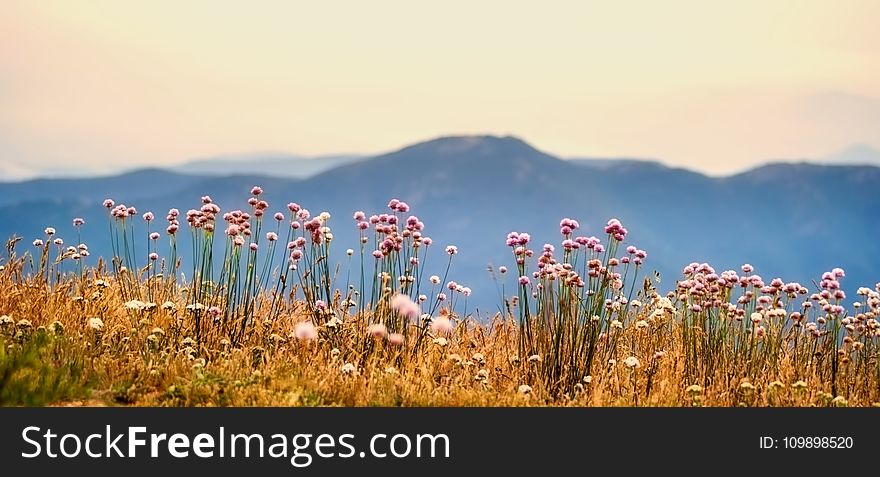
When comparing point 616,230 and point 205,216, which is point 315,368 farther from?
point 616,230

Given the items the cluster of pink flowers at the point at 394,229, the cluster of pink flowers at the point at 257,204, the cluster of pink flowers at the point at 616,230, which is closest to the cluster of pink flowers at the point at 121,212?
the cluster of pink flowers at the point at 257,204

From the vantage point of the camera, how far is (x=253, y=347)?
7066mm

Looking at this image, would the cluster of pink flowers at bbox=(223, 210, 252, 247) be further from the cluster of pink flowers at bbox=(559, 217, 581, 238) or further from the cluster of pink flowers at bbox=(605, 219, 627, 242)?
the cluster of pink flowers at bbox=(605, 219, 627, 242)

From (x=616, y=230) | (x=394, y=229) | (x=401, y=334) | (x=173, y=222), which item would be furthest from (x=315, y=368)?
(x=616, y=230)

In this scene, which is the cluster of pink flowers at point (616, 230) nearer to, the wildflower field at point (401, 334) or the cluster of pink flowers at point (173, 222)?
the wildflower field at point (401, 334)

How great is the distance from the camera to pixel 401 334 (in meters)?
7.24

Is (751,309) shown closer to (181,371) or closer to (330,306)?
(330,306)

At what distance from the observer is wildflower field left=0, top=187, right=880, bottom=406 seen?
6395mm

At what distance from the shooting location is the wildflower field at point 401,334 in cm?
639

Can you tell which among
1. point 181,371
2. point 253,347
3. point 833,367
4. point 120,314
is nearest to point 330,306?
point 253,347

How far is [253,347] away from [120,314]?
155cm

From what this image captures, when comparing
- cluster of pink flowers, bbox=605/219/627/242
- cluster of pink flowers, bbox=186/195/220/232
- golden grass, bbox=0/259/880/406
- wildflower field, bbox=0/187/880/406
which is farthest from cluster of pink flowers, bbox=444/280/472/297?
cluster of pink flowers, bbox=186/195/220/232
